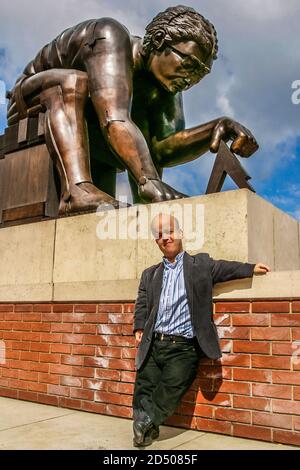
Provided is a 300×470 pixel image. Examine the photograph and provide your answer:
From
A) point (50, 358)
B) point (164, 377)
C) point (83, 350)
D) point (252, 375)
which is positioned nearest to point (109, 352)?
point (83, 350)

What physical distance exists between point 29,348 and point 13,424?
3.68 feet

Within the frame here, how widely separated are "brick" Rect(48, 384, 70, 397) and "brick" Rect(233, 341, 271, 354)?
67.8 inches

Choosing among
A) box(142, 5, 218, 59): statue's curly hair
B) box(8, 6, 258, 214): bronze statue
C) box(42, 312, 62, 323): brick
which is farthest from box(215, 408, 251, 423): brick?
box(142, 5, 218, 59): statue's curly hair

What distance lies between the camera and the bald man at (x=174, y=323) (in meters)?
3.21

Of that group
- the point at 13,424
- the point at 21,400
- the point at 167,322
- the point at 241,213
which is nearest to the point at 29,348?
the point at 21,400

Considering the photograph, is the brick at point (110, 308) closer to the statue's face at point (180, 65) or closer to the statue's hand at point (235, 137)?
the statue's hand at point (235, 137)

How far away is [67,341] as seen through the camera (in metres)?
4.39

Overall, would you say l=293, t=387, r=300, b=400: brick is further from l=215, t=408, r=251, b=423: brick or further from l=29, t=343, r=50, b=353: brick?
l=29, t=343, r=50, b=353: brick

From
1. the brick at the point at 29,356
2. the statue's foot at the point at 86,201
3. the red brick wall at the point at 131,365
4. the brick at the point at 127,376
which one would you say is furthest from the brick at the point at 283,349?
the brick at the point at 29,356

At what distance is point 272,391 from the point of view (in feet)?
10.5

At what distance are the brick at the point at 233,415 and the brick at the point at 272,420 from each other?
0.16 ft
